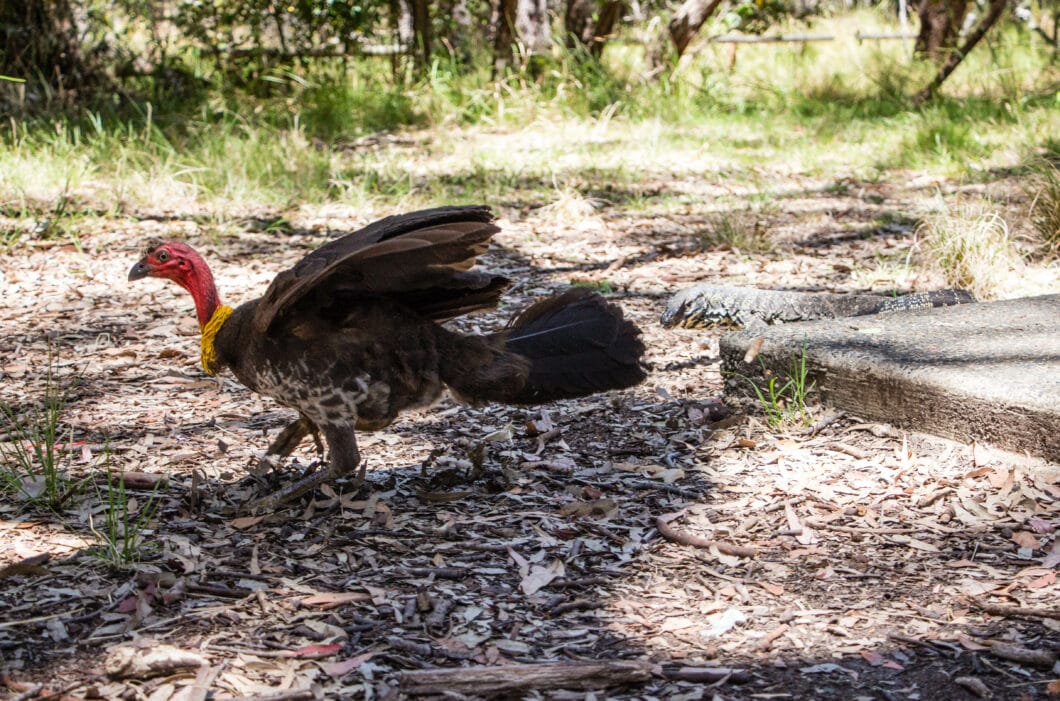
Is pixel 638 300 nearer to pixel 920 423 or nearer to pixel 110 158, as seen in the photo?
pixel 920 423

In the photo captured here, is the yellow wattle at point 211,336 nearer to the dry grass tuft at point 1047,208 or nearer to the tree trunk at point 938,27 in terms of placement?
the dry grass tuft at point 1047,208

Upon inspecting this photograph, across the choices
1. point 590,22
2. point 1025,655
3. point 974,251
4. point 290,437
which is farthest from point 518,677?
point 590,22

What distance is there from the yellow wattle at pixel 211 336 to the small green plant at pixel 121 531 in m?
0.52

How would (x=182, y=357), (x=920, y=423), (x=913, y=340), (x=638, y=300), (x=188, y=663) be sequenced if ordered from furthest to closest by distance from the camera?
(x=638, y=300) → (x=182, y=357) → (x=913, y=340) → (x=920, y=423) → (x=188, y=663)

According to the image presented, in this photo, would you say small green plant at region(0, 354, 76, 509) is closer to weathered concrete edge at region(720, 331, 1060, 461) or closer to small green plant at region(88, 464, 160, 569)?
small green plant at region(88, 464, 160, 569)

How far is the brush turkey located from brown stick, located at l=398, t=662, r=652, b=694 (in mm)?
1219

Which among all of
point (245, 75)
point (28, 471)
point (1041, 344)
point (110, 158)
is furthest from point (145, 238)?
point (1041, 344)

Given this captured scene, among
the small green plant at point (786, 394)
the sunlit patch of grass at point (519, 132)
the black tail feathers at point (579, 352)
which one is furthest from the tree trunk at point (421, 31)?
the black tail feathers at point (579, 352)

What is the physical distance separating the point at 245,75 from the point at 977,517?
904 centimetres

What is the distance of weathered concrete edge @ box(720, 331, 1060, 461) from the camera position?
3.81m

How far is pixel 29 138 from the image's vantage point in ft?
26.8

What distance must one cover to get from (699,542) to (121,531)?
→ 1.78 metres

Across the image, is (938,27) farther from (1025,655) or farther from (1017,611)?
(1025,655)

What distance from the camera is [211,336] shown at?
154 inches
